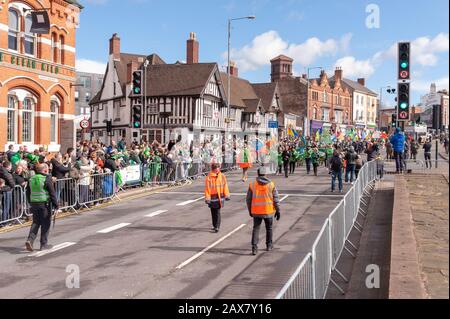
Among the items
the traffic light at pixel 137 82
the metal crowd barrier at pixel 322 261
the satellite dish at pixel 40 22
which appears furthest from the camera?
the satellite dish at pixel 40 22

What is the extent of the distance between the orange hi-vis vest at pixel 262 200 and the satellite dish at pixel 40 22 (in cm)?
1642

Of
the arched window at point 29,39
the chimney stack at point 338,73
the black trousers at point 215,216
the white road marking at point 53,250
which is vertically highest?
the chimney stack at point 338,73

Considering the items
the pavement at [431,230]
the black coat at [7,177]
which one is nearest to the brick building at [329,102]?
Answer: the pavement at [431,230]

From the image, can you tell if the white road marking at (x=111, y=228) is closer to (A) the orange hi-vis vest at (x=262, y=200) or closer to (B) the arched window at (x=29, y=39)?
(A) the orange hi-vis vest at (x=262, y=200)

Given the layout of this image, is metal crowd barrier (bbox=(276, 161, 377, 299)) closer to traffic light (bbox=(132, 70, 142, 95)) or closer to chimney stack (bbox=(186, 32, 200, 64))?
traffic light (bbox=(132, 70, 142, 95))

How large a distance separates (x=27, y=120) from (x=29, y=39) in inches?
157

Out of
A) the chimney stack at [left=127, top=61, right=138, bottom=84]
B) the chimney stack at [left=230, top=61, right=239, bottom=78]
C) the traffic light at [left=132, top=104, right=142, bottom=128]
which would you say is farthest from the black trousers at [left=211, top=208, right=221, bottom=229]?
the chimney stack at [left=230, top=61, right=239, bottom=78]

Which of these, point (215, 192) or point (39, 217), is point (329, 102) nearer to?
point (215, 192)

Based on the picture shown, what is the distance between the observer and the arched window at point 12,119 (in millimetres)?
23531

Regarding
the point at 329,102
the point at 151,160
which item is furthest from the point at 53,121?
the point at 329,102

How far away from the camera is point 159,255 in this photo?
9938 millimetres

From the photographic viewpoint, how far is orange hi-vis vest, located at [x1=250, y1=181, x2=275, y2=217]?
392 inches

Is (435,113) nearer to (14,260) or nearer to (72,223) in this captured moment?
(72,223)
